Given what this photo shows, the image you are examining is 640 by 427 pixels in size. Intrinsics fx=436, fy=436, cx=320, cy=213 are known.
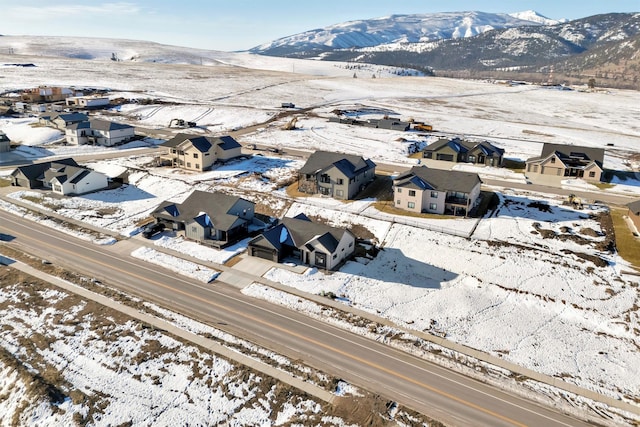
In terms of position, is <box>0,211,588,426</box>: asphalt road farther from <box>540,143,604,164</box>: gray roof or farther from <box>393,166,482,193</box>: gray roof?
<box>540,143,604,164</box>: gray roof

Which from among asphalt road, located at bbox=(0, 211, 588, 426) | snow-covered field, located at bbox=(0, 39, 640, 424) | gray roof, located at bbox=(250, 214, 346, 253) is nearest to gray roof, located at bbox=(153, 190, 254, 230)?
snow-covered field, located at bbox=(0, 39, 640, 424)

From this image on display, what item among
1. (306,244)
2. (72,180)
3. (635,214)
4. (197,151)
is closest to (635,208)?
(635,214)

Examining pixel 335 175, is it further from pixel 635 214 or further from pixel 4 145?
pixel 4 145

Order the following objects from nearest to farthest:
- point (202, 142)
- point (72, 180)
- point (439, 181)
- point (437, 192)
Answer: point (437, 192) → point (439, 181) → point (72, 180) → point (202, 142)

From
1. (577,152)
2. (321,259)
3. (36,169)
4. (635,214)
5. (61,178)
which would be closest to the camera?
(321,259)

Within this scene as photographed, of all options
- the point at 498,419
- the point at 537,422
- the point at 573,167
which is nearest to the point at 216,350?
the point at 498,419

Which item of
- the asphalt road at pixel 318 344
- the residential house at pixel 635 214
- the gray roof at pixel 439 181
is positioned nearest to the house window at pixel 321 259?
the asphalt road at pixel 318 344
